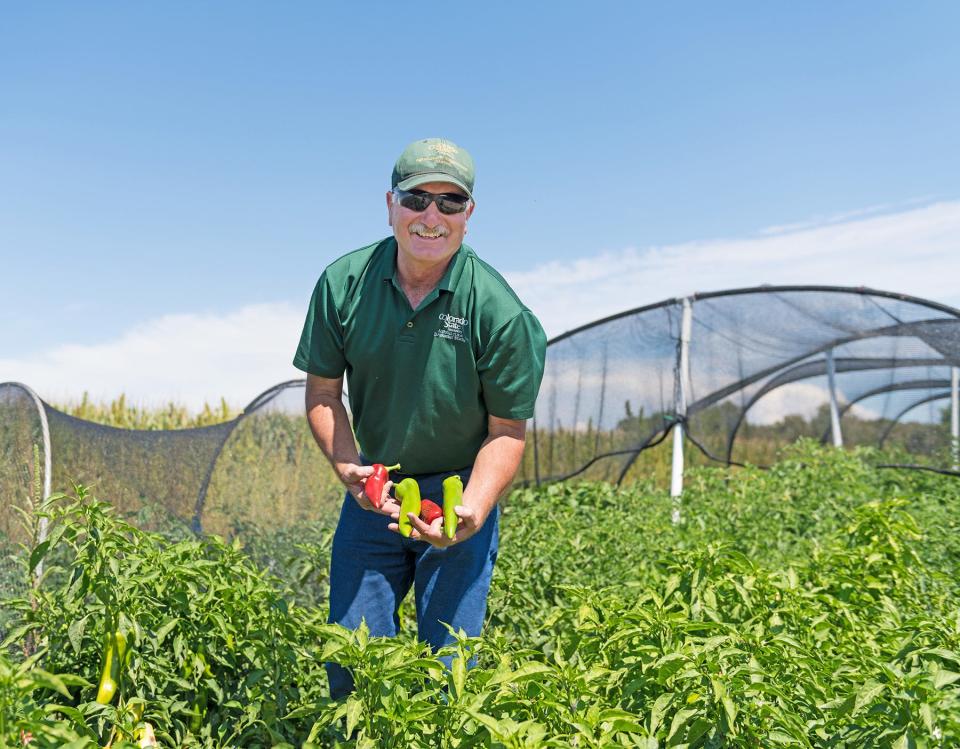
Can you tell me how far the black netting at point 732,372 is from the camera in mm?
8156

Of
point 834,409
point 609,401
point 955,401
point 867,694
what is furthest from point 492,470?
Result: point 955,401

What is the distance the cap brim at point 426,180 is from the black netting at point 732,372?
5.90m

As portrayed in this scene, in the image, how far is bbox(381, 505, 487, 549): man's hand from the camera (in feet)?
8.20

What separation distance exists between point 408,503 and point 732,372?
6.46m

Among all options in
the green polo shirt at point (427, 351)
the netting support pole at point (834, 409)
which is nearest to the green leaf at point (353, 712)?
the green polo shirt at point (427, 351)

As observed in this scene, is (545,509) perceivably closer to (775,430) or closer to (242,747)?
(242,747)

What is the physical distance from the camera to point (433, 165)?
2596 millimetres

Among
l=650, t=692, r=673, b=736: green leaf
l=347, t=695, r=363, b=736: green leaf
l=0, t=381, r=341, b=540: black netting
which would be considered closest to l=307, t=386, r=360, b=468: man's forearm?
l=347, t=695, r=363, b=736: green leaf

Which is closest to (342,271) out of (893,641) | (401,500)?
(401,500)

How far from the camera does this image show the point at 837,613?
2938 millimetres

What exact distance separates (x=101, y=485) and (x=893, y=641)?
3.44 m

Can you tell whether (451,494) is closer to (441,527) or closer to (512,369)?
(441,527)

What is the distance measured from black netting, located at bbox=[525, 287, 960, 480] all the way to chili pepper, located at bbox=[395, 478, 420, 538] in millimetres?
5886

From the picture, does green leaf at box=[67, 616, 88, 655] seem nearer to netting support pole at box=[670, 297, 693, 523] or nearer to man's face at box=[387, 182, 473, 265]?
man's face at box=[387, 182, 473, 265]
